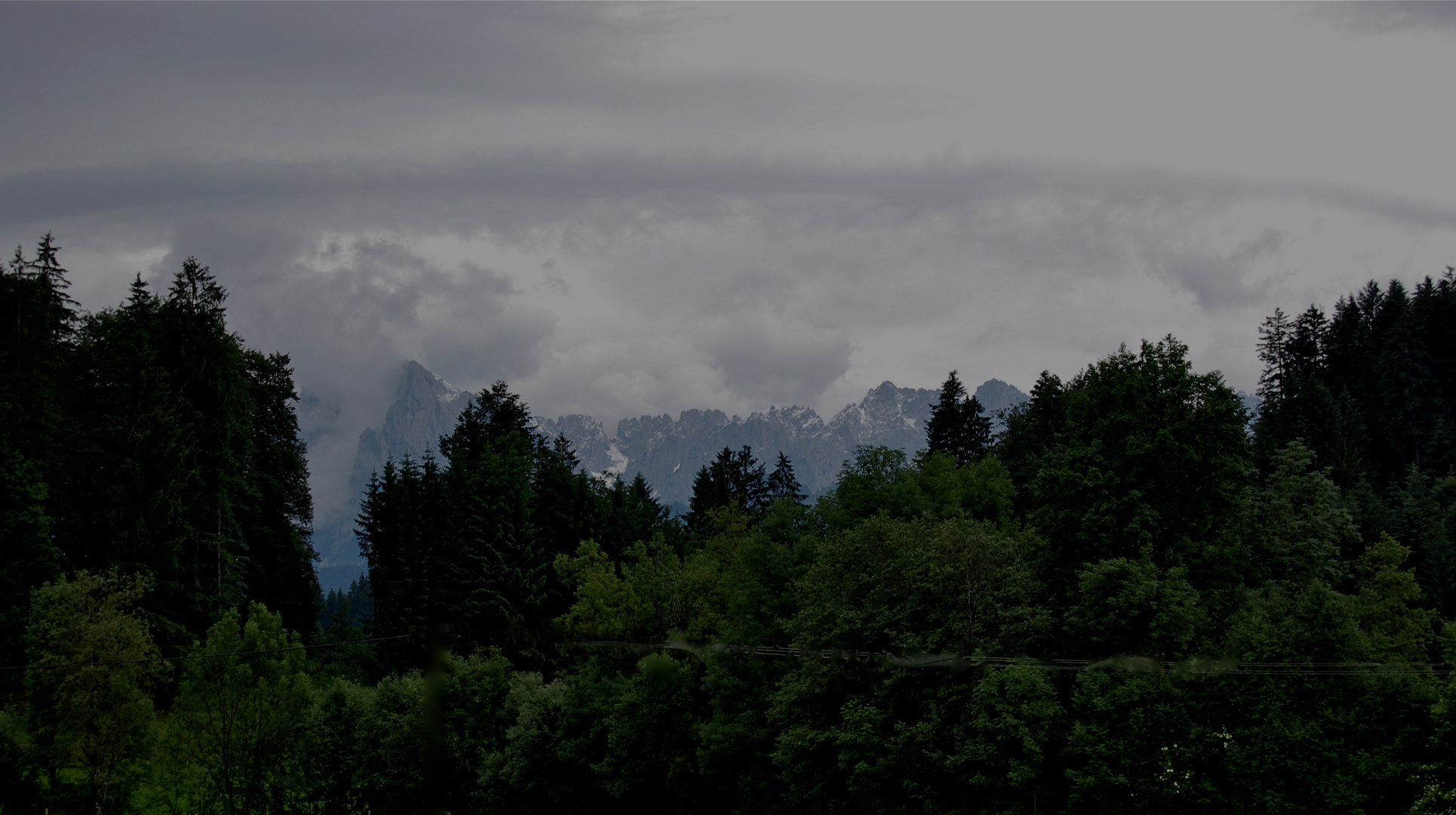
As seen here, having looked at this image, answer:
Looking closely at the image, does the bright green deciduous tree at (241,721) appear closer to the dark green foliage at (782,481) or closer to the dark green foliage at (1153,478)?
the dark green foliage at (1153,478)

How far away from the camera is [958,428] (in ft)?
277

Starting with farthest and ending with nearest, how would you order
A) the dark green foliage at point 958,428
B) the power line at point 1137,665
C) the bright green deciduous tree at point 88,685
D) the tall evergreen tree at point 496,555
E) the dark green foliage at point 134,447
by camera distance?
1. the dark green foliage at point 958,428
2. the tall evergreen tree at point 496,555
3. the dark green foliage at point 134,447
4. the bright green deciduous tree at point 88,685
5. the power line at point 1137,665

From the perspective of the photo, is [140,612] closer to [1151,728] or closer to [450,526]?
[450,526]

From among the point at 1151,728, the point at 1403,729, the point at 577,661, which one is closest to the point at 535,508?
the point at 577,661

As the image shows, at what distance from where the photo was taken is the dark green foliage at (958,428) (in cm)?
8394

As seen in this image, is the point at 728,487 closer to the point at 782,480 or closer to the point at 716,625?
the point at 782,480

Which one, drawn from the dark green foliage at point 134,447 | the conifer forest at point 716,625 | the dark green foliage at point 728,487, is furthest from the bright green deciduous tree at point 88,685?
the dark green foliage at point 728,487

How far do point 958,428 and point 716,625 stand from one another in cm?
4309

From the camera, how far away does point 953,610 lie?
35.5 meters

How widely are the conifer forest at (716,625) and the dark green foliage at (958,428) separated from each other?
9.92m

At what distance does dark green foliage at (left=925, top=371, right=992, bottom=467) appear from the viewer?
83938 millimetres

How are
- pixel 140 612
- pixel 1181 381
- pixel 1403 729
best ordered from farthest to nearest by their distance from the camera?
1. pixel 140 612
2. pixel 1181 381
3. pixel 1403 729

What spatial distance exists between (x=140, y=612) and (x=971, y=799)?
4344 cm

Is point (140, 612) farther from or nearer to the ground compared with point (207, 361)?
nearer to the ground
